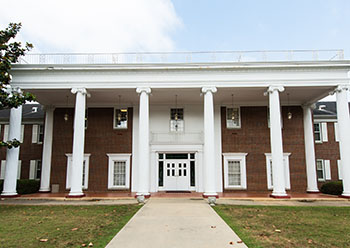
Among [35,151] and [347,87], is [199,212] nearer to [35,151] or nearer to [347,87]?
[347,87]

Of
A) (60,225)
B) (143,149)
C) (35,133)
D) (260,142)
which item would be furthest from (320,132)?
(35,133)

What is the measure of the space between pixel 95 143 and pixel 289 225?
1473 centimetres

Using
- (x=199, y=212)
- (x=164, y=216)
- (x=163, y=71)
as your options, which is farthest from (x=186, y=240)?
(x=163, y=71)

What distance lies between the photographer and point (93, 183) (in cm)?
1938

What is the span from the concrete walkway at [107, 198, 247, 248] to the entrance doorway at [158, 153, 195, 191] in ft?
26.8

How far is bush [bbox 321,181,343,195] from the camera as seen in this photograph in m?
17.5

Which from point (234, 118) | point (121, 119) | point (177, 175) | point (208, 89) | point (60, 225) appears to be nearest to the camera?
point (60, 225)

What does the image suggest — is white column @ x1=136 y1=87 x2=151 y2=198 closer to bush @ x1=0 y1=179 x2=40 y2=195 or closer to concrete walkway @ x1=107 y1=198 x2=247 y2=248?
concrete walkway @ x1=107 y1=198 x2=247 y2=248

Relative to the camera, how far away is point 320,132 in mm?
22922

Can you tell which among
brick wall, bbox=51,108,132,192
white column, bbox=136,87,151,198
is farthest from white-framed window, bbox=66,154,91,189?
white column, bbox=136,87,151,198

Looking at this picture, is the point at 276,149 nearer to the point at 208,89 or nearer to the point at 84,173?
the point at 208,89

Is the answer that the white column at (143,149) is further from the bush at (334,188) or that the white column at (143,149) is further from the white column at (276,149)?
the bush at (334,188)

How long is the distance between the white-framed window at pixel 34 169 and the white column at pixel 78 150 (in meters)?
8.95

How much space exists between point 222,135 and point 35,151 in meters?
15.7
